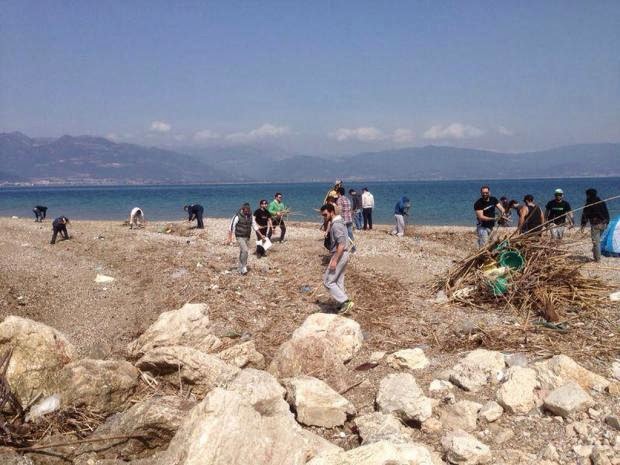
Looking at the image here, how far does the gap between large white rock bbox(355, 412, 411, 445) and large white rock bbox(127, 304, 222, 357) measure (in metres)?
3.11

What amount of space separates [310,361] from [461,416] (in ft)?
6.74

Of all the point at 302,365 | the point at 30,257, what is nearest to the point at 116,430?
the point at 302,365

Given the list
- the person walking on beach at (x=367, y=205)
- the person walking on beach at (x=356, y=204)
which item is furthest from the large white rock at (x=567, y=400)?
the person walking on beach at (x=367, y=205)

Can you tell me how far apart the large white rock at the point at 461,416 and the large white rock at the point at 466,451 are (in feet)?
1.59

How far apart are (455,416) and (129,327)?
6.59 metres

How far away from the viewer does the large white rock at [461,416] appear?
17.1 feet

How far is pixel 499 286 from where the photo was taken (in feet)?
30.7

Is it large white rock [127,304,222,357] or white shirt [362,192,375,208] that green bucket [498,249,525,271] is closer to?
large white rock [127,304,222,357]

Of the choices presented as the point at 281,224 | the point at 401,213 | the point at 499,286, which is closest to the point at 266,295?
the point at 499,286

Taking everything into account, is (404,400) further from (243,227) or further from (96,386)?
(243,227)

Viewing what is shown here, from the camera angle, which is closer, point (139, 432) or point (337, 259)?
point (139, 432)

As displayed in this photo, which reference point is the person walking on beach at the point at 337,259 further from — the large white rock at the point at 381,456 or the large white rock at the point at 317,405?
the large white rock at the point at 381,456

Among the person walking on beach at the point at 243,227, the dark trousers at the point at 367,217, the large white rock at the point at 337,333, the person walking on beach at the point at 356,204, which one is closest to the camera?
the large white rock at the point at 337,333

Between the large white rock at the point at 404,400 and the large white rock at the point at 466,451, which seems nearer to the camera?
the large white rock at the point at 466,451
